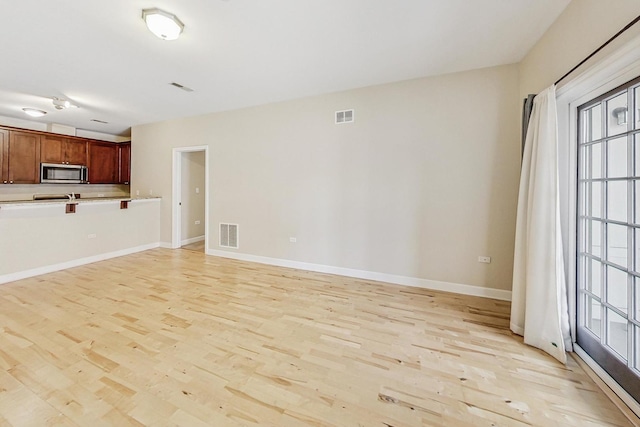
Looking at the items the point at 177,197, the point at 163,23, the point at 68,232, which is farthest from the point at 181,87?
the point at 68,232

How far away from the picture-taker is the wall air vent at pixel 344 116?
3545 millimetres

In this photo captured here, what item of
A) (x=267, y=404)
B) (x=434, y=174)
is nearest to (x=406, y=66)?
(x=434, y=174)

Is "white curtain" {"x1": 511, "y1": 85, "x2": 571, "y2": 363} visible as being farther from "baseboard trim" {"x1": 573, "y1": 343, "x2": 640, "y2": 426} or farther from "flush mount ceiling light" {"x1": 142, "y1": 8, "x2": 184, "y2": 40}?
"flush mount ceiling light" {"x1": 142, "y1": 8, "x2": 184, "y2": 40}

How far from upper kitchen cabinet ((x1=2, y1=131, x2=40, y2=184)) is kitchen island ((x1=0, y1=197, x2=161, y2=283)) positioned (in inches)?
42.6

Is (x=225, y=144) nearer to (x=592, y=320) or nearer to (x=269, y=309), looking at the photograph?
(x=269, y=309)

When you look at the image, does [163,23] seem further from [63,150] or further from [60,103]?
[63,150]

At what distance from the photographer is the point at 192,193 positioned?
572 centimetres

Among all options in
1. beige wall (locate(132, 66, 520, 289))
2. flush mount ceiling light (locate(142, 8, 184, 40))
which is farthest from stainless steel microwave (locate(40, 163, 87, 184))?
flush mount ceiling light (locate(142, 8, 184, 40))

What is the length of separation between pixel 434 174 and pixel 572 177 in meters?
1.31

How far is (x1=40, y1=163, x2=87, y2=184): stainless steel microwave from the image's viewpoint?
4898 mm

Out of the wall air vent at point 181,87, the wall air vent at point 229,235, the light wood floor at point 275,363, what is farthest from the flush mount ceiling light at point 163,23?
the wall air vent at point 229,235

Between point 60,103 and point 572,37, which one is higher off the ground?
point 60,103

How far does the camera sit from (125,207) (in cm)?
475

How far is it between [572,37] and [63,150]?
8.15 meters
